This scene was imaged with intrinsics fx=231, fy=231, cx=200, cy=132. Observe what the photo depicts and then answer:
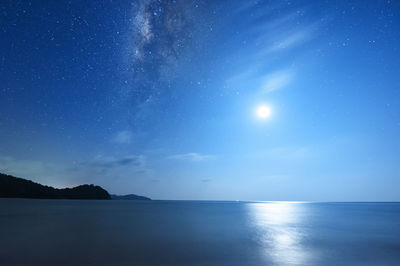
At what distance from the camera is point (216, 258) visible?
39.7ft

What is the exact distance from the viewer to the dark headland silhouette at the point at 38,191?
142 m

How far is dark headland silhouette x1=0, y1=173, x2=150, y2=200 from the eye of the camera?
467ft

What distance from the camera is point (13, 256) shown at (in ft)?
37.7

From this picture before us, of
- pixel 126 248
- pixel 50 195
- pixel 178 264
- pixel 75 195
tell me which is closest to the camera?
pixel 178 264

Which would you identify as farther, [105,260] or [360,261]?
[360,261]

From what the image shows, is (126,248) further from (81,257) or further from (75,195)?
(75,195)

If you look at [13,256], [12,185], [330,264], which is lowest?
[330,264]

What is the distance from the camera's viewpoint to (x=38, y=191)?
15800cm

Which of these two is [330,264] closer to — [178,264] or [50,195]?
[178,264]

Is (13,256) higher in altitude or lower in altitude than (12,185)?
lower

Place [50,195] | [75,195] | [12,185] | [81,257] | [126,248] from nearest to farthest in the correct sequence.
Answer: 1. [81,257]
2. [126,248]
3. [12,185]
4. [50,195]
5. [75,195]

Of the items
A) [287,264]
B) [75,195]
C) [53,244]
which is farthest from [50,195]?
[287,264]

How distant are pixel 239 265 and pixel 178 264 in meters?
2.93

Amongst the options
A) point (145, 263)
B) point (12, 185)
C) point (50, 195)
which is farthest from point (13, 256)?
point (50, 195)
